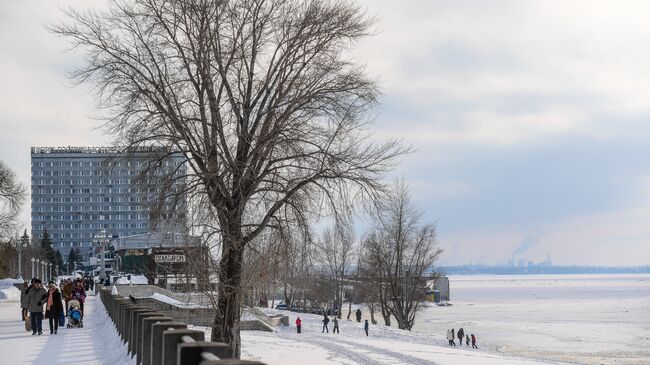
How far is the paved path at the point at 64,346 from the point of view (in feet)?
58.3

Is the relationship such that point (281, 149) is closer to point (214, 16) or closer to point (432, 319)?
point (214, 16)

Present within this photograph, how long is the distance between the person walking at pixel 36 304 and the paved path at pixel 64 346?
0.32m

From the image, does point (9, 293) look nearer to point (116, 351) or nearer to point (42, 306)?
point (42, 306)

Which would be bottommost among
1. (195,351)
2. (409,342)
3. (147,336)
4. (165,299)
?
(409,342)

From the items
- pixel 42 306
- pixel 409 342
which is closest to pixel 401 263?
pixel 409 342

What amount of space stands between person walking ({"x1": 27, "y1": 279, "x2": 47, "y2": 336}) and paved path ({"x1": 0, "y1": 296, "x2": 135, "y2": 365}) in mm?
322

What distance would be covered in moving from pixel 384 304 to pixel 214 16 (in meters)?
46.4

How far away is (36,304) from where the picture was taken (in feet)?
80.8

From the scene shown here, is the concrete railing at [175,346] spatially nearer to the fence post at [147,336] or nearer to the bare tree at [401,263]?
the fence post at [147,336]

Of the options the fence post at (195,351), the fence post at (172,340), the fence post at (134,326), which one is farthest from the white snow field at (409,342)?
the fence post at (195,351)

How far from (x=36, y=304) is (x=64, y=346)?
389cm

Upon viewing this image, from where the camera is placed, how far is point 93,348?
20781 mm

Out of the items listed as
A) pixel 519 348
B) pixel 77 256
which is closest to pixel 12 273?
pixel 77 256

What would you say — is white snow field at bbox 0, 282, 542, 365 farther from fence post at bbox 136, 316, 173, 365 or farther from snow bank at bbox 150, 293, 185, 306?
snow bank at bbox 150, 293, 185, 306
